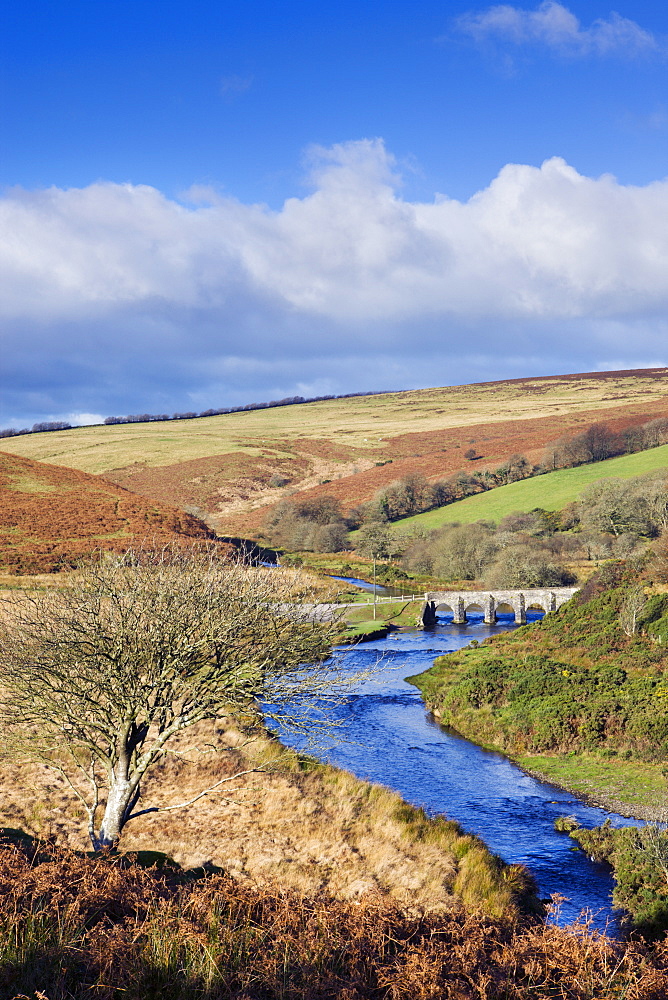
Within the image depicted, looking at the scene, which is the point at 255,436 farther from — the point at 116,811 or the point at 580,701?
the point at 116,811

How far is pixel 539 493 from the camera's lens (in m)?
109

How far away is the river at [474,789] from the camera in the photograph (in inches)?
762

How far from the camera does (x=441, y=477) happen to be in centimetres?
12394

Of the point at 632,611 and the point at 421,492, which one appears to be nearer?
the point at 632,611

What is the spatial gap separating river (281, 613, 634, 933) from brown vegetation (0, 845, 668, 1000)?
8594 mm

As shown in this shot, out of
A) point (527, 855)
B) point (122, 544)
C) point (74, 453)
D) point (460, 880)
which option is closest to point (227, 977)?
point (460, 880)

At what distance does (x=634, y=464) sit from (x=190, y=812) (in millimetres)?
103817

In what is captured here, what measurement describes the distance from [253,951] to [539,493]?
107 meters

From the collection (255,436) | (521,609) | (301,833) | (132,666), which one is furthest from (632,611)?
(255,436)

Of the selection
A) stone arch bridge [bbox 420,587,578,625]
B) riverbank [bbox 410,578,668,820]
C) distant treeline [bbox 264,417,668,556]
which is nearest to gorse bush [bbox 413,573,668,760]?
riverbank [bbox 410,578,668,820]

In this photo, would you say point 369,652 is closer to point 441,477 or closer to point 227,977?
point 227,977

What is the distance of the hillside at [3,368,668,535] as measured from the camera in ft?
432

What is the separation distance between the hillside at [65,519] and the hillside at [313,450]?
1472 inches

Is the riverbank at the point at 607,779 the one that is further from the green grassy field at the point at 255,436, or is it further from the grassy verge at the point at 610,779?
the green grassy field at the point at 255,436
